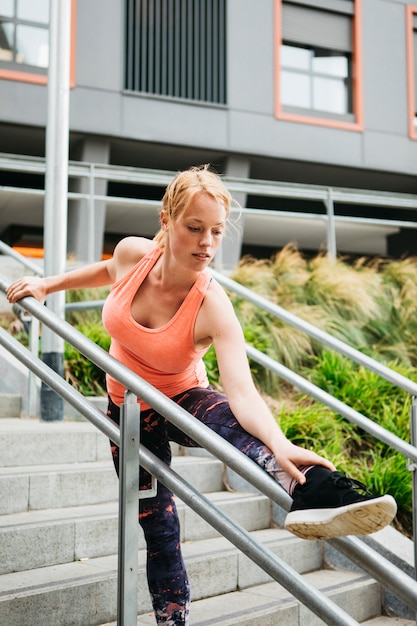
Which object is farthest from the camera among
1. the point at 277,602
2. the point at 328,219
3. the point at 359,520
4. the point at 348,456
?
the point at 328,219

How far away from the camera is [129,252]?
2.38 meters

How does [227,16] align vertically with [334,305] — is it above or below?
above

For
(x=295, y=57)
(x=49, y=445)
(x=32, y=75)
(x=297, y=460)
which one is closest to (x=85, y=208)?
(x=32, y=75)

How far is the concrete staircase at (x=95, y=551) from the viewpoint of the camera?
261 cm

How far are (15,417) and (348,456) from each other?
2089 mm

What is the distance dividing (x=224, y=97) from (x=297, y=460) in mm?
12100

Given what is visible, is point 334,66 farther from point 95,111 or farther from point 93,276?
point 93,276

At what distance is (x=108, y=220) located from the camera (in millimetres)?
12812

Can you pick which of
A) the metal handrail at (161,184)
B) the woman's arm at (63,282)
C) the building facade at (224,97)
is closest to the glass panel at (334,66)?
the building facade at (224,97)

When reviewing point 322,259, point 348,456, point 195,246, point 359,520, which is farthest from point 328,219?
point 359,520

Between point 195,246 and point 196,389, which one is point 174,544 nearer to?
point 196,389

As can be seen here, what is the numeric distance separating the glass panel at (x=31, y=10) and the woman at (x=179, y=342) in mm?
11153

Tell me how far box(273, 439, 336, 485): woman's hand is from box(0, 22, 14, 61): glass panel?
1151 cm

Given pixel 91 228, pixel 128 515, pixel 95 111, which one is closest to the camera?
pixel 128 515
